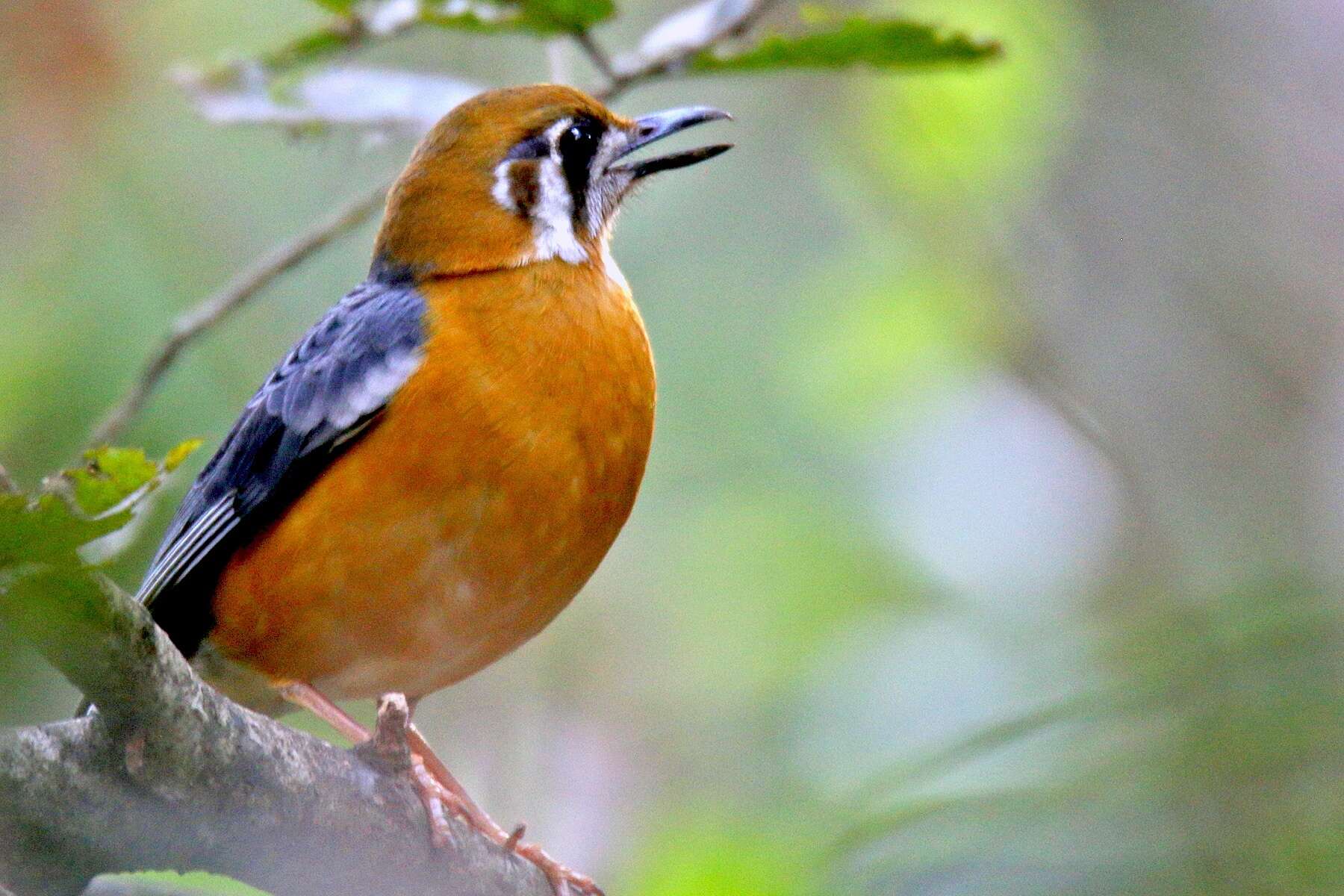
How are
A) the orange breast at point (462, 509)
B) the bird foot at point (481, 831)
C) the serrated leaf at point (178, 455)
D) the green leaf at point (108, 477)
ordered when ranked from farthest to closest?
the orange breast at point (462, 509) < the bird foot at point (481, 831) < the serrated leaf at point (178, 455) < the green leaf at point (108, 477)

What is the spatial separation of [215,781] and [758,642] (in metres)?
6.00

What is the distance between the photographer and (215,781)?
3.74 metres

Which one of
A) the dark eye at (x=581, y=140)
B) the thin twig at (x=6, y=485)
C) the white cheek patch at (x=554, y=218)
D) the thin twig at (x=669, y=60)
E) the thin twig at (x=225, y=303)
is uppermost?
the thin twig at (x=6, y=485)

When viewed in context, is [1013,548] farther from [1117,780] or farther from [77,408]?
[77,408]

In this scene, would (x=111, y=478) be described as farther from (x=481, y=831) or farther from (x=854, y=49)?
(x=854, y=49)

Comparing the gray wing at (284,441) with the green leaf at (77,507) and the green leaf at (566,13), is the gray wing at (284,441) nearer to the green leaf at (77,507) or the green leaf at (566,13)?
the green leaf at (566,13)

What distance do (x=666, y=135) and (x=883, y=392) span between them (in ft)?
10.7

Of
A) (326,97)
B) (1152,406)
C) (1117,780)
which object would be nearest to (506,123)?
(326,97)

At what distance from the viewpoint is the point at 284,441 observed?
504 cm

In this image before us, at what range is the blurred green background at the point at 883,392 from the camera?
6488 mm

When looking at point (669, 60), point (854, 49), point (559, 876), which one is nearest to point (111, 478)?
point (559, 876)

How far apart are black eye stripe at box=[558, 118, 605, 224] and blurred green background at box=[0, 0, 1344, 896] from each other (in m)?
1.19

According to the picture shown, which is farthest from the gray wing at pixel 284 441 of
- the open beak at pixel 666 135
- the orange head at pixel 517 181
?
the open beak at pixel 666 135

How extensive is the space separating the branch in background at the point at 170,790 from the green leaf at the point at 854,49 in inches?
103
